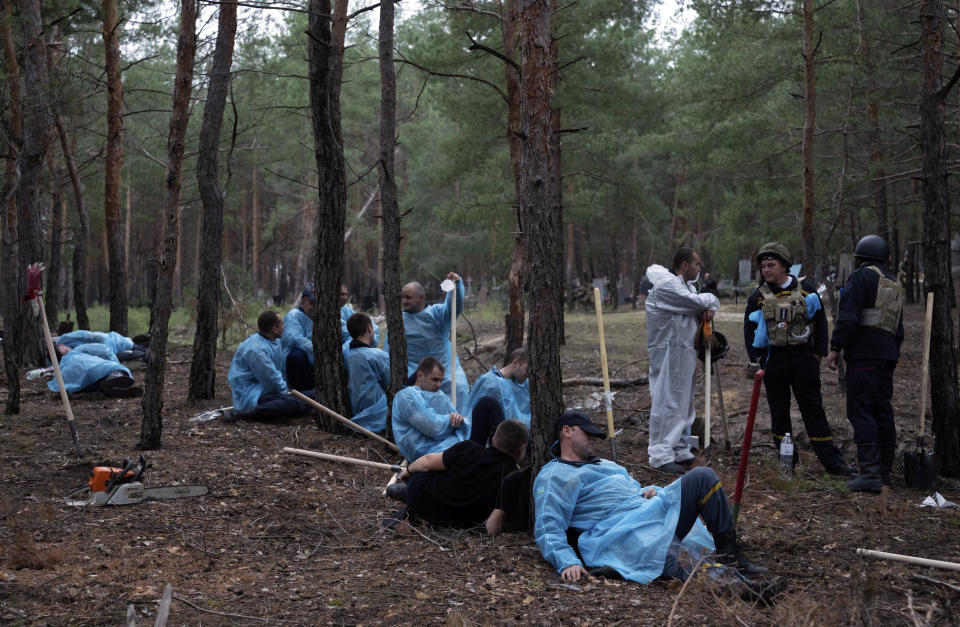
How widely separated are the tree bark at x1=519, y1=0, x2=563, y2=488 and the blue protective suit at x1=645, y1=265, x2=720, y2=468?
239cm

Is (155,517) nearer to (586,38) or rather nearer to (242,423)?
(242,423)

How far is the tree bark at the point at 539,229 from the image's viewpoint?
5824 millimetres

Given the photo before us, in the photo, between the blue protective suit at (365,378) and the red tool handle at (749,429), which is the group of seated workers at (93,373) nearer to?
the blue protective suit at (365,378)

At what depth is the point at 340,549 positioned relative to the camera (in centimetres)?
567

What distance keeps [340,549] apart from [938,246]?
5.61 meters

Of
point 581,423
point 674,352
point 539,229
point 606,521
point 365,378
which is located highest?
point 539,229

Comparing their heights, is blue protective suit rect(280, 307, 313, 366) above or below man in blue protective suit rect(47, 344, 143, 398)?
above

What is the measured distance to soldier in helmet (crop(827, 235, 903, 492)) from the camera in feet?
23.8

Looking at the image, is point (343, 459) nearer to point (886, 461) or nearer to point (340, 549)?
point (340, 549)

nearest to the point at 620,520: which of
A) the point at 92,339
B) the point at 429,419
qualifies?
the point at 429,419

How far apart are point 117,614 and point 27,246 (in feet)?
25.8

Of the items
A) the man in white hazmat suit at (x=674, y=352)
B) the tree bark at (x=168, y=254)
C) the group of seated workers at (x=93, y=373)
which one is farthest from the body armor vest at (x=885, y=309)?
the group of seated workers at (x=93, y=373)

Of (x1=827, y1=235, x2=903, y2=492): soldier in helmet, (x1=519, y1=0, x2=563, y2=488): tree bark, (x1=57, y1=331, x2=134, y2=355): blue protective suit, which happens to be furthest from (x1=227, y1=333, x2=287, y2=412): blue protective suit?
(x1=827, y1=235, x2=903, y2=492): soldier in helmet

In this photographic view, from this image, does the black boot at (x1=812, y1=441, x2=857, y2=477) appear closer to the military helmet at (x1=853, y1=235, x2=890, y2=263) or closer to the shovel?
the shovel
